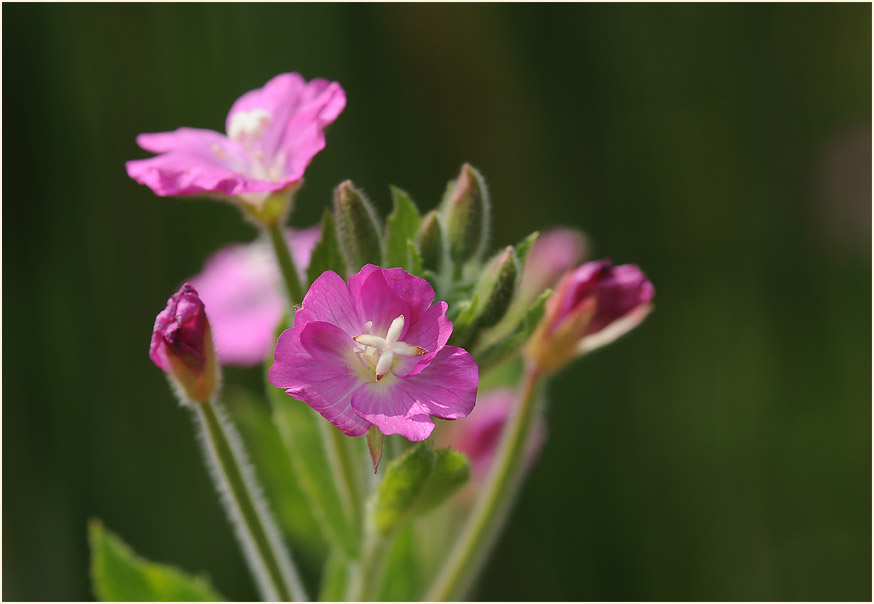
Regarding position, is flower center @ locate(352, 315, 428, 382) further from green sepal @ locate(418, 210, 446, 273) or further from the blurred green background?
the blurred green background

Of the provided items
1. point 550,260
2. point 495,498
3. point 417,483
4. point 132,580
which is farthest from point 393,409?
point 550,260

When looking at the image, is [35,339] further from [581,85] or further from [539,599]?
[581,85]

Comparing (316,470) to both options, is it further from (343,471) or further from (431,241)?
(431,241)

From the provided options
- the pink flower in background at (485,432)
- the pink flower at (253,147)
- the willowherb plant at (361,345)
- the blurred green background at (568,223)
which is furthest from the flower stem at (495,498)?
the blurred green background at (568,223)

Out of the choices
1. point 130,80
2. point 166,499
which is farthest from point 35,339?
point 130,80

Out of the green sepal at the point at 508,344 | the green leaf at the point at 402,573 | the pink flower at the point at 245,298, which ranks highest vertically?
the green sepal at the point at 508,344

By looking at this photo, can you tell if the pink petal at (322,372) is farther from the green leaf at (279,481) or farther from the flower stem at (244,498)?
the green leaf at (279,481)
